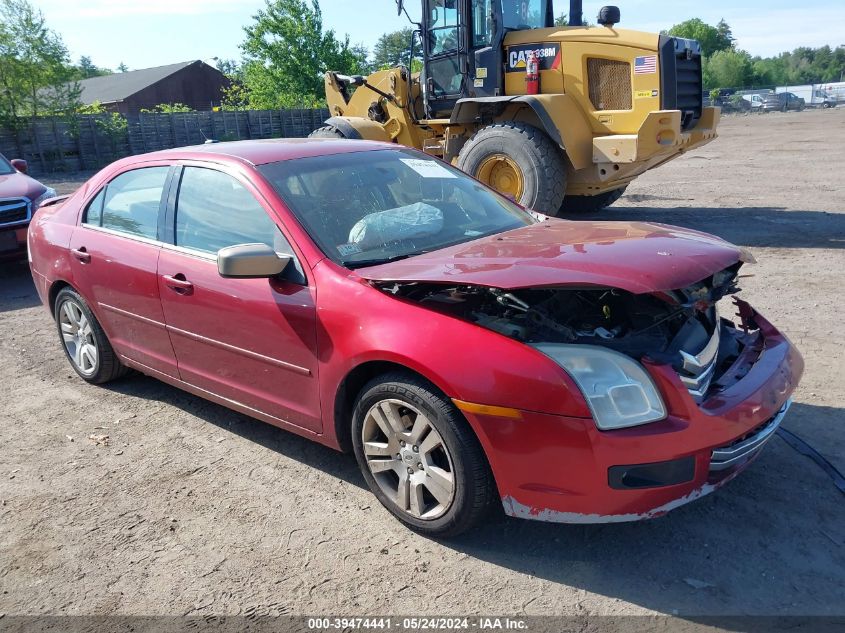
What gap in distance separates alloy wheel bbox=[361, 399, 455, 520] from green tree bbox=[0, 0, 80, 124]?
1142 inches

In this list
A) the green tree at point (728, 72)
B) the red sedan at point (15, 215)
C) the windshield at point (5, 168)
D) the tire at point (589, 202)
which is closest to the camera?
the red sedan at point (15, 215)

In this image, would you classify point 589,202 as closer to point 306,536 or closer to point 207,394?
point 207,394

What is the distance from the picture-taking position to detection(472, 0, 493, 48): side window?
970 centimetres

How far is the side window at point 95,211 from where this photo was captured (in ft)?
15.4

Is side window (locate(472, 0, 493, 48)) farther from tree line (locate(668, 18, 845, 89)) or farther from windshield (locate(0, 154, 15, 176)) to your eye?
tree line (locate(668, 18, 845, 89))

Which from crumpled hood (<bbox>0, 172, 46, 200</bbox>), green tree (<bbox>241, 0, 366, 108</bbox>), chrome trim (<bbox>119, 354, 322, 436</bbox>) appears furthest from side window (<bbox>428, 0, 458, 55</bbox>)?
green tree (<bbox>241, 0, 366, 108</bbox>)

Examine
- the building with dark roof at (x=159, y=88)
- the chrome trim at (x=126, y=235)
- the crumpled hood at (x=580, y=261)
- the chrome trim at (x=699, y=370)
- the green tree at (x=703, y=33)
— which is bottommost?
the chrome trim at (x=699, y=370)

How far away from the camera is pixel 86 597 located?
2.90m

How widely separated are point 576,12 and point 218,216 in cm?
793

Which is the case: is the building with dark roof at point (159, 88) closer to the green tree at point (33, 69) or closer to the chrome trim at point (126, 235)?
the green tree at point (33, 69)

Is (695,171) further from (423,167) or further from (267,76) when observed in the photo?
(267,76)

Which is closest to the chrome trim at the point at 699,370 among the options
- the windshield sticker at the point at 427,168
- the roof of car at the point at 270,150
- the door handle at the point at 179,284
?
the windshield sticker at the point at 427,168

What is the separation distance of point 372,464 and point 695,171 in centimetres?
1553

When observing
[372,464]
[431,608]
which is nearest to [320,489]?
[372,464]
